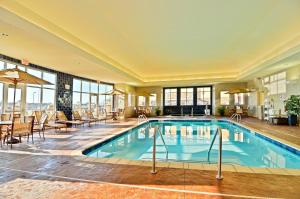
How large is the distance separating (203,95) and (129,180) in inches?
608

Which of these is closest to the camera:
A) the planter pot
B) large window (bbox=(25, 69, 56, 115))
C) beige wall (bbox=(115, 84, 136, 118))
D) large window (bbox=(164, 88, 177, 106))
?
large window (bbox=(25, 69, 56, 115))

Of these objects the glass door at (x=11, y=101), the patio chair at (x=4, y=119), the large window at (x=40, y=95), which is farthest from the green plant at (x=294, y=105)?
the glass door at (x=11, y=101)

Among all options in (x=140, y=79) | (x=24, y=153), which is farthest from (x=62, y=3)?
(x=140, y=79)

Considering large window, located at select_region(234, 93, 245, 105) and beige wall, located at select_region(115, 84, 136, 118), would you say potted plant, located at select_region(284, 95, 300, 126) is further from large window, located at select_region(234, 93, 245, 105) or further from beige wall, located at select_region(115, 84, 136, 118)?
beige wall, located at select_region(115, 84, 136, 118)

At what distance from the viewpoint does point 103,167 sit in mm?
3340

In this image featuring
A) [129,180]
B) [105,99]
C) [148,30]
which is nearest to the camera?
[129,180]

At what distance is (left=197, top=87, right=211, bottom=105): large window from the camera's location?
56.6 feet

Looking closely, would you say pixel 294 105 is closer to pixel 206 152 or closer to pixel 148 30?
pixel 206 152

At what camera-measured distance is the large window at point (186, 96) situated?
17578 millimetres

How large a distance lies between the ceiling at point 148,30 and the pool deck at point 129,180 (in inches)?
120

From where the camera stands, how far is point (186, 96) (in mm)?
17719

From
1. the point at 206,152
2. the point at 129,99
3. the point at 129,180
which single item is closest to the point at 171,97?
the point at 129,99

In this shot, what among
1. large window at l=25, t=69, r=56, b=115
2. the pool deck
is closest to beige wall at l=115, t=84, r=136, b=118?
large window at l=25, t=69, r=56, b=115

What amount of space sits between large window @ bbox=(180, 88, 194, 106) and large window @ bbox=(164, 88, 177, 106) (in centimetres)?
59
